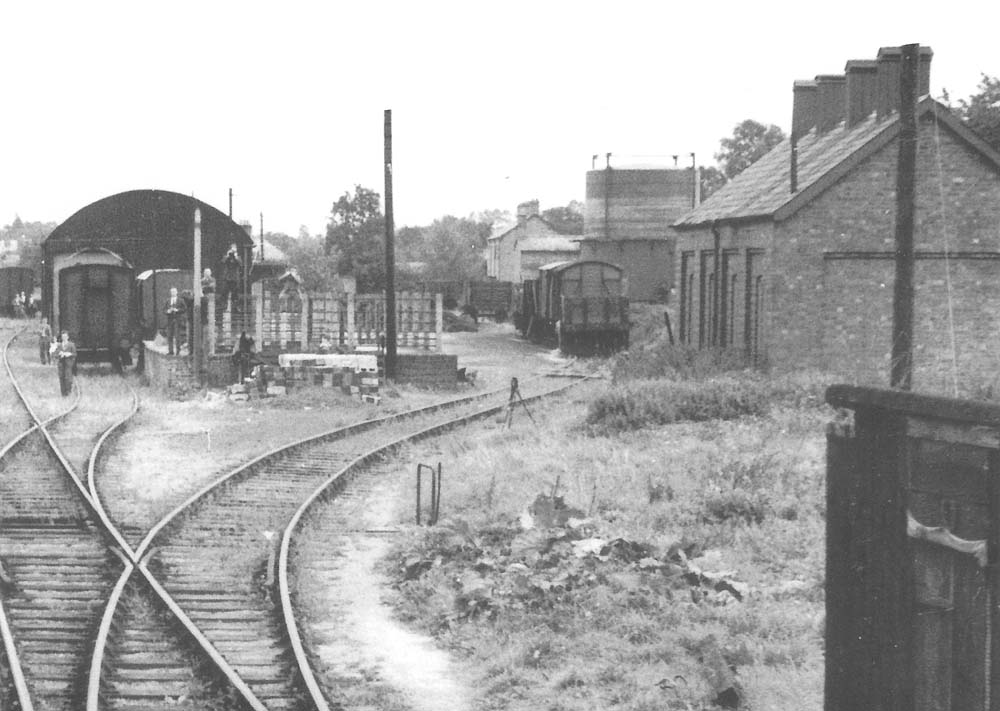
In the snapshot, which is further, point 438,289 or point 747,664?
point 438,289

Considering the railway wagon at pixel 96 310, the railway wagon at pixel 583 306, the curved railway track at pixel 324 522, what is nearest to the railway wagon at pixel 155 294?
the railway wagon at pixel 96 310

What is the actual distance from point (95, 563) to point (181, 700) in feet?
12.3

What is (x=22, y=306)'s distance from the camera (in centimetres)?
6028

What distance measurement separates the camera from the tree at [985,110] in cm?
3272

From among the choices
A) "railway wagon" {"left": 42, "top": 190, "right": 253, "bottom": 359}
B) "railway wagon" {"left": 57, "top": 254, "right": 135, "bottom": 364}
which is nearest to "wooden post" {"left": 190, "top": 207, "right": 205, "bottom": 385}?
"railway wagon" {"left": 57, "top": 254, "right": 135, "bottom": 364}

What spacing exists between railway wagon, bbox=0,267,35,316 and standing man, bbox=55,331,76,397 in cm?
3825

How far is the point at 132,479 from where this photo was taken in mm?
15391

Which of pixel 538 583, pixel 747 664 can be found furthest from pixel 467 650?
pixel 747 664

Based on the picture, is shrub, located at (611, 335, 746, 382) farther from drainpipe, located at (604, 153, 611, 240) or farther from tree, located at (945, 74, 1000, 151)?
drainpipe, located at (604, 153, 611, 240)

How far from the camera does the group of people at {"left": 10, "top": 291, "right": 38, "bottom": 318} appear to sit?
196 feet

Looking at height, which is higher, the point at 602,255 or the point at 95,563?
the point at 602,255

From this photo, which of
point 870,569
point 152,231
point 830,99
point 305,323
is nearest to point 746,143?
point 152,231

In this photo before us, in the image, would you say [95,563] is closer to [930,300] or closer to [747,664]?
[747,664]

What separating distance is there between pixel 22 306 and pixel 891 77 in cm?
4769
